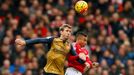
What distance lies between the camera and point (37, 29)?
2442 cm

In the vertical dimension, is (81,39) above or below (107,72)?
above

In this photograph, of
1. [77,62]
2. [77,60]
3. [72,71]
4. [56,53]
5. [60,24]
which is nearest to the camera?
[56,53]

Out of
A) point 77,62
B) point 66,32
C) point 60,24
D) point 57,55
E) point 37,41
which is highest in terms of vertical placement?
point 66,32

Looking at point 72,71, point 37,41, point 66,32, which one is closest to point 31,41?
point 37,41

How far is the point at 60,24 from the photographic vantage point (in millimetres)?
24328

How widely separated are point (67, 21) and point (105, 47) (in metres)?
1.77

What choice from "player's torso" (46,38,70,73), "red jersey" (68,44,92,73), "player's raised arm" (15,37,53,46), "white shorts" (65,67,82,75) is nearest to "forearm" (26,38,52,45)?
"player's raised arm" (15,37,53,46)

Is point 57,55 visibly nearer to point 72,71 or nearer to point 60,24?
point 72,71

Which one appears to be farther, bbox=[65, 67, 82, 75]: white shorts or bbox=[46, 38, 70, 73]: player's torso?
bbox=[65, 67, 82, 75]: white shorts

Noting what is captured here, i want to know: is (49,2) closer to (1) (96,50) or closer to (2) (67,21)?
(2) (67,21)

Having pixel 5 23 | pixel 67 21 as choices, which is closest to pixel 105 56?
pixel 67 21

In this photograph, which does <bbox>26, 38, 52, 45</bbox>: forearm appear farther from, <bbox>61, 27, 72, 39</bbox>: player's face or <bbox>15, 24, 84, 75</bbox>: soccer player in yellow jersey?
<bbox>61, 27, 72, 39</bbox>: player's face

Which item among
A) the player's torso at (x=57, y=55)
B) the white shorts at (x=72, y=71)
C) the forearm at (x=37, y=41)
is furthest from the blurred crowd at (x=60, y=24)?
the forearm at (x=37, y=41)

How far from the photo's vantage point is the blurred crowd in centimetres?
2286
